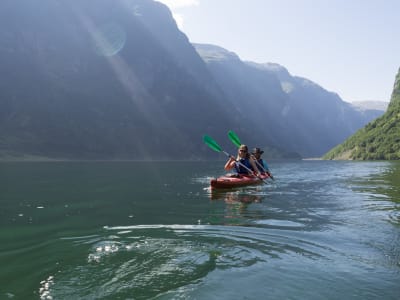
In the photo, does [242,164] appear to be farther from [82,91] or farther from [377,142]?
[82,91]

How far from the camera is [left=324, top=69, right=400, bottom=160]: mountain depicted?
124m

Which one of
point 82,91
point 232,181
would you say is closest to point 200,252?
point 232,181

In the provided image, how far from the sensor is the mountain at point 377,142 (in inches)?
4879

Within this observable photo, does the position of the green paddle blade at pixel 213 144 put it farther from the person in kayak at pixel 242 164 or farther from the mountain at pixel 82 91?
the mountain at pixel 82 91

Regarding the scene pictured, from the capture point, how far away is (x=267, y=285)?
649cm

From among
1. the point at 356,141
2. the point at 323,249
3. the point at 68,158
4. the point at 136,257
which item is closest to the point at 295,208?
the point at 323,249

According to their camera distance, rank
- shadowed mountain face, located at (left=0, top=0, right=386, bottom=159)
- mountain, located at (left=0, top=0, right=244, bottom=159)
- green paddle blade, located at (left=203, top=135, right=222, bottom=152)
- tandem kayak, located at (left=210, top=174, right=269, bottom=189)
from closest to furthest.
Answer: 1. tandem kayak, located at (left=210, top=174, right=269, bottom=189)
2. green paddle blade, located at (left=203, top=135, right=222, bottom=152)
3. mountain, located at (left=0, top=0, right=244, bottom=159)
4. shadowed mountain face, located at (left=0, top=0, right=386, bottom=159)

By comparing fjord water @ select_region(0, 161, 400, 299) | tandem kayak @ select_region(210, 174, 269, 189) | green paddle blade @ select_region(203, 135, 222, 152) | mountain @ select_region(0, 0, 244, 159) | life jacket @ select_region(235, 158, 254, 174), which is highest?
mountain @ select_region(0, 0, 244, 159)

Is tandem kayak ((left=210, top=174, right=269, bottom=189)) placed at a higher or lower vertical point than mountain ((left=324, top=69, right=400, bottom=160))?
lower

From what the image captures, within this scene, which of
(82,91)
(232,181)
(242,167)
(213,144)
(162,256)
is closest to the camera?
(162,256)

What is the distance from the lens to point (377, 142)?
13288 centimetres

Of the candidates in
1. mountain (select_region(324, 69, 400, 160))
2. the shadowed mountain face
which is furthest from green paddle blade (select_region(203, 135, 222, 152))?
mountain (select_region(324, 69, 400, 160))

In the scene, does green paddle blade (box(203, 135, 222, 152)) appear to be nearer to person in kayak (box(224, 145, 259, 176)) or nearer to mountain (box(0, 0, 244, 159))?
person in kayak (box(224, 145, 259, 176))

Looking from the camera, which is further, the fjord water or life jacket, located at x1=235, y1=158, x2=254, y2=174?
life jacket, located at x1=235, y1=158, x2=254, y2=174
